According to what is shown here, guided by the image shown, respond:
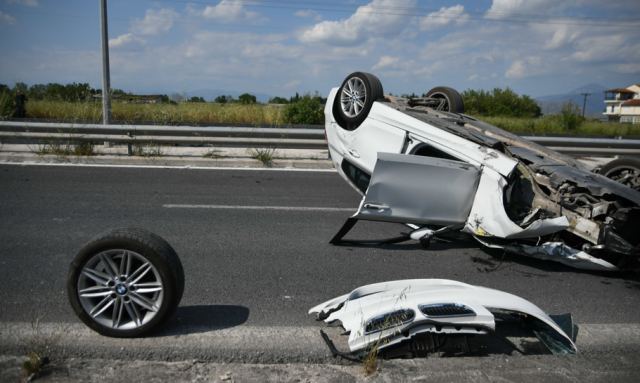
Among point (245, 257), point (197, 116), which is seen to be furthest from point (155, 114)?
point (245, 257)

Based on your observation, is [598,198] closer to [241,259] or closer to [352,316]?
[352,316]

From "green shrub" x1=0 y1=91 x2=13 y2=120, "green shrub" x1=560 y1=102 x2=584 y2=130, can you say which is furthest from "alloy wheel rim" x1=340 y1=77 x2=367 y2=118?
"green shrub" x1=560 y1=102 x2=584 y2=130

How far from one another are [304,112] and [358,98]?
14074mm

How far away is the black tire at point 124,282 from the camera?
10.9 ft

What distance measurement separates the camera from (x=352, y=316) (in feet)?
11.3

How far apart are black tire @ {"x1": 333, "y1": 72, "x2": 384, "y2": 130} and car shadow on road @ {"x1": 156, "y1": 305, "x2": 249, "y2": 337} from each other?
3368 millimetres

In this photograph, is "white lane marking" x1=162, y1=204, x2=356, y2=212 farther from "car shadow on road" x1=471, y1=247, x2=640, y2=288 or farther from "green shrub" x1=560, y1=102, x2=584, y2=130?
"green shrub" x1=560, y1=102, x2=584, y2=130

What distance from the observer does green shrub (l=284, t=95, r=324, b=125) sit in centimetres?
2069

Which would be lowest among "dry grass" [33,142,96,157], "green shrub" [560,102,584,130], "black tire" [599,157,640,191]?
"dry grass" [33,142,96,157]

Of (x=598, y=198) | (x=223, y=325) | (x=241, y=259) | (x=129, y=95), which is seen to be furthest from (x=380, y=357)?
(x=129, y=95)

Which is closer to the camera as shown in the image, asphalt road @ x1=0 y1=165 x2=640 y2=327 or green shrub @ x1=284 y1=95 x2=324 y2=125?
asphalt road @ x1=0 y1=165 x2=640 y2=327

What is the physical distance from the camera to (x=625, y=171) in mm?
6918

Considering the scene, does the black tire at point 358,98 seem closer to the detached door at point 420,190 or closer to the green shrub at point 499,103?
the detached door at point 420,190

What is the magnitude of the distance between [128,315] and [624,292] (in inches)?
170
